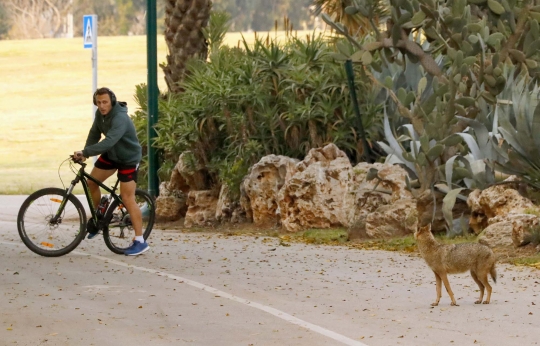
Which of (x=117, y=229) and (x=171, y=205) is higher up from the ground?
(x=117, y=229)

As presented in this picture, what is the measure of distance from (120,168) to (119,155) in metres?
0.21

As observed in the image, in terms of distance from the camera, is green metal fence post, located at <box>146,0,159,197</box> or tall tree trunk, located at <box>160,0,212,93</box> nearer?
green metal fence post, located at <box>146,0,159,197</box>

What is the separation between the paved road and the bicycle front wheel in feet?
0.55

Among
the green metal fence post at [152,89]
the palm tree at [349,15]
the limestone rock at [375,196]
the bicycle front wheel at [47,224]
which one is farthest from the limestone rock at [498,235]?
the palm tree at [349,15]

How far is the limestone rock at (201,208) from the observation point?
19.2 metres

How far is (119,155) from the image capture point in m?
13.5

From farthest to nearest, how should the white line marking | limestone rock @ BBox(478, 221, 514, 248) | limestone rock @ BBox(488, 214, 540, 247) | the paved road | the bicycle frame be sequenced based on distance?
limestone rock @ BBox(478, 221, 514, 248), the bicycle frame, limestone rock @ BBox(488, 214, 540, 247), the paved road, the white line marking

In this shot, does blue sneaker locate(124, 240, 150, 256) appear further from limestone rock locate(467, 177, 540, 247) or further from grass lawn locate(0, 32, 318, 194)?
grass lawn locate(0, 32, 318, 194)

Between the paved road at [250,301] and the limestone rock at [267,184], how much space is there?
135 inches

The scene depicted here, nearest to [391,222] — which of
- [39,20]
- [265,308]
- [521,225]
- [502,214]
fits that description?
[502,214]

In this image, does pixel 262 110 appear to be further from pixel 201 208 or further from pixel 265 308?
pixel 265 308

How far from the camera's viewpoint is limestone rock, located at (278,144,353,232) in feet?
55.1

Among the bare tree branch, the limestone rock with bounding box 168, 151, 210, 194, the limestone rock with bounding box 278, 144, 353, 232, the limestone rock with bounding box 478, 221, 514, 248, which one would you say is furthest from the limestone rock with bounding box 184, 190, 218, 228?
the bare tree branch

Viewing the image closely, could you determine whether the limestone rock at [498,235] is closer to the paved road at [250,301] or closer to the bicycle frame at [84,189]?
the paved road at [250,301]
